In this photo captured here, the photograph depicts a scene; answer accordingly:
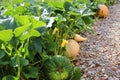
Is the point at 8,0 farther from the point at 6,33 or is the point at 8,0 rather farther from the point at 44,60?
the point at 6,33

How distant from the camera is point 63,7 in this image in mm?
2479

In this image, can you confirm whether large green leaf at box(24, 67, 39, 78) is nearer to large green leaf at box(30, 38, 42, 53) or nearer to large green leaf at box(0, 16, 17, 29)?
large green leaf at box(30, 38, 42, 53)

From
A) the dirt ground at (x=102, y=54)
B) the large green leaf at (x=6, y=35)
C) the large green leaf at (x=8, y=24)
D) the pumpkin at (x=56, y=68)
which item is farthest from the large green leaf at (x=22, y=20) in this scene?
the dirt ground at (x=102, y=54)

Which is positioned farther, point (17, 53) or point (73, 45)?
point (73, 45)

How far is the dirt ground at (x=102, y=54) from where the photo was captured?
2.62 meters

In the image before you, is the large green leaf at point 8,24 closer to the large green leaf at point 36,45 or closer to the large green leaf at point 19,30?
the large green leaf at point 19,30

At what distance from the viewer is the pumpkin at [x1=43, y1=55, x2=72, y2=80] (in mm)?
2172

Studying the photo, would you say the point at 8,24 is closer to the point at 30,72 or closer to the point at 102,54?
the point at 30,72

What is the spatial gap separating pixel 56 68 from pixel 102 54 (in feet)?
3.23

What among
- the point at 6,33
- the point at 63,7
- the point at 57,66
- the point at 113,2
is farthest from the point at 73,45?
the point at 113,2

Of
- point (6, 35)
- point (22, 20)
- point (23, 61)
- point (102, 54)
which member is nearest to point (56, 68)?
point (23, 61)

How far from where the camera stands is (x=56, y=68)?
2188 mm

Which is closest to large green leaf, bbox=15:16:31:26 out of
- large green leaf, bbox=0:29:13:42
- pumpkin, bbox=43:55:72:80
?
large green leaf, bbox=0:29:13:42

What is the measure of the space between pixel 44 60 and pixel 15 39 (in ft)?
1.60
